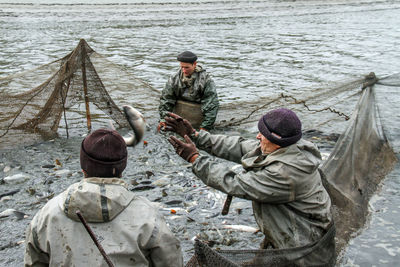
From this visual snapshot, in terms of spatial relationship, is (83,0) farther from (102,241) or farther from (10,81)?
(102,241)

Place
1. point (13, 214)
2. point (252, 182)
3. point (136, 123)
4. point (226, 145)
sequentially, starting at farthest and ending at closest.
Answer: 1. point (13, 214)
2. point (136, 123)
3. point (226, 145)
4. point (252, 182)

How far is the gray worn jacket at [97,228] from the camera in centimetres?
241

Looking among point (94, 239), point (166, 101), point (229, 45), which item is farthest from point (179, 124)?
point (229, 45)

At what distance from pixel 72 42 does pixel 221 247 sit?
50.8ft

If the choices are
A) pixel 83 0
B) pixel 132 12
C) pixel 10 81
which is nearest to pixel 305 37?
pixel 132 12

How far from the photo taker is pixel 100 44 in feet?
59.0

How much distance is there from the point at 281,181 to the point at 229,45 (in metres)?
15.7

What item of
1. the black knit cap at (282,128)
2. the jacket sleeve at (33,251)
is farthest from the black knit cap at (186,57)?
the jacket sleeve at (33,251)

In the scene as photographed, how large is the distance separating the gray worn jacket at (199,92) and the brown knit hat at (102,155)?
5.06 meters

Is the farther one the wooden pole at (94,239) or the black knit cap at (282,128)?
the black knit cap at (282,128)

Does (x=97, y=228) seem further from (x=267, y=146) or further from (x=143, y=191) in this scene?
(x=143, y=191)

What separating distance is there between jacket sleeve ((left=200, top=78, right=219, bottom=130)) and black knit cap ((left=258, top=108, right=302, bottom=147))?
13.8 ft

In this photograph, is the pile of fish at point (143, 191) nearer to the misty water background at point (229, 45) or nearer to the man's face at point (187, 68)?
the misty water background at point (229, 45)

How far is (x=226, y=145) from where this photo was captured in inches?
167
